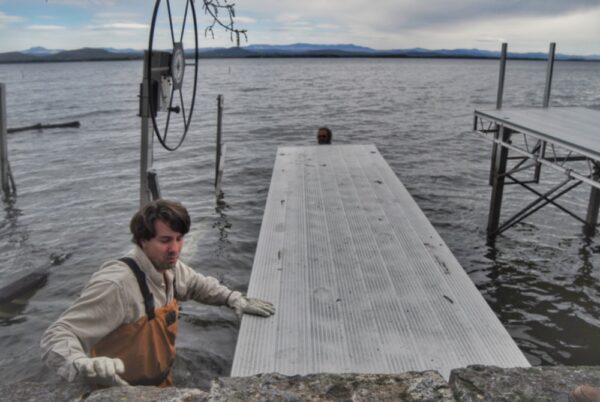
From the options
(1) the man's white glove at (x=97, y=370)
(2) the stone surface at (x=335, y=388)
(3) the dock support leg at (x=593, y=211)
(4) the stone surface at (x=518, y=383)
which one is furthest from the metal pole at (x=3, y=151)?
(3) the dock support leg at (x=593, y=211)

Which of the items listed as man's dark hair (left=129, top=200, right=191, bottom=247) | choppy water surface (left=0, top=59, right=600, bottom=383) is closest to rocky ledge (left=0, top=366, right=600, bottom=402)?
man's dark hair (left=129, top=200, right=191, bottom=247)

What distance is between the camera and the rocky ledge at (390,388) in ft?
7.13

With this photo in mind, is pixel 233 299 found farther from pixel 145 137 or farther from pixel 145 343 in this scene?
pixel 145 137

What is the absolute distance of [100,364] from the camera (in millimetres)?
3236

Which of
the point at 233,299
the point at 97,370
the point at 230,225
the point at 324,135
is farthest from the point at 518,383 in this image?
the point at 324,135

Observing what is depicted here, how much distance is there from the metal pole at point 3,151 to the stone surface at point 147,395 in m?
15.1

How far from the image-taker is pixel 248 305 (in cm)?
514

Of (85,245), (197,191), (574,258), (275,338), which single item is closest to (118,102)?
(197,191)

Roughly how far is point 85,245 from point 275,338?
947 centimetres

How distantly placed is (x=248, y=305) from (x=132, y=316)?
1.51 m

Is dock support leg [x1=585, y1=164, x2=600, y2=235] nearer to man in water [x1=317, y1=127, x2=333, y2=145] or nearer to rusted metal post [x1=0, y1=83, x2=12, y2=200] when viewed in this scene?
man in water [x1=317, y1=127, x2=333, y2=145]

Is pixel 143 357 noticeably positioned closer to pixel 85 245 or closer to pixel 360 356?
pixel 360 356

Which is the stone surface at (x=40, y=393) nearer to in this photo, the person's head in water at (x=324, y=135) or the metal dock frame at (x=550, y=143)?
the metal dock frame at (x=550, y=143)

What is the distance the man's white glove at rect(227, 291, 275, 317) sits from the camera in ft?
16.5
